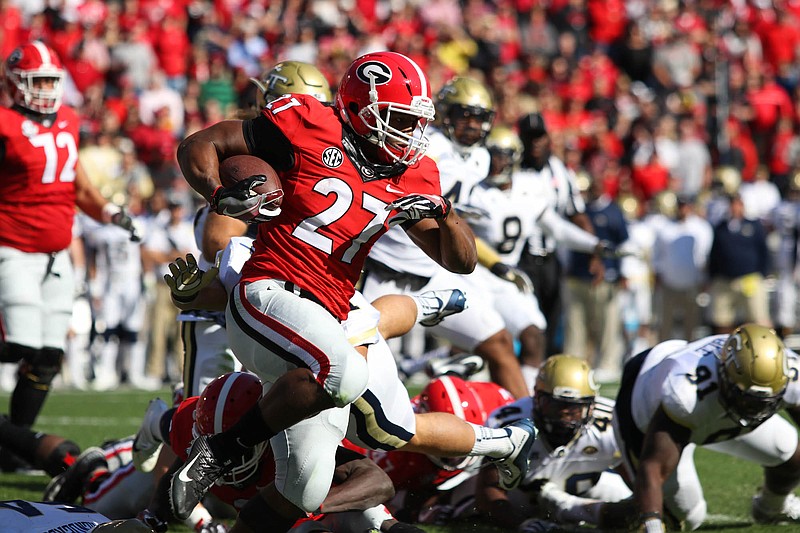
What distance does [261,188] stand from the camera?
351 cm

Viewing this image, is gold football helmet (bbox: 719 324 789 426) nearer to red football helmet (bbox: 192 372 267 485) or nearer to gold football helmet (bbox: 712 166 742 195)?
red football helmet (bbox: 192 372 267 485)

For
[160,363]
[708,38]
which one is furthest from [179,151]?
A: [708,38]

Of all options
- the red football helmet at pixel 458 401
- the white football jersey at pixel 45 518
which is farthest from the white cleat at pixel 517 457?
the white football jersey at pixel 45 518

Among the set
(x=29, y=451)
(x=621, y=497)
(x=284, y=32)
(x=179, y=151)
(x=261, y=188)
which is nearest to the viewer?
(x=261, y=188)

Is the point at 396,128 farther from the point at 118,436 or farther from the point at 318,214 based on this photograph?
the point at 118,436

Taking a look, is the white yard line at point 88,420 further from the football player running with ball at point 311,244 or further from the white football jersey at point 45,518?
the football player running with ball at point 311,244

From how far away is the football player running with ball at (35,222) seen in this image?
6.04 metres

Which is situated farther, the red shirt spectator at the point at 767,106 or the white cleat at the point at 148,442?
the red shirt spectator at the point at 767,106

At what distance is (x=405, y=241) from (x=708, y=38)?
11940 millimetres

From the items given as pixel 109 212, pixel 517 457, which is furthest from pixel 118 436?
pixel 517 457

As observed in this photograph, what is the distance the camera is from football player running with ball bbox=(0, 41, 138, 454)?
19.8ft

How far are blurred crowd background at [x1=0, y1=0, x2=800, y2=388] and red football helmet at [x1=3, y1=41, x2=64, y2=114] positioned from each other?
16.4 feet

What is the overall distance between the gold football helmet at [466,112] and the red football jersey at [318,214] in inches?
116

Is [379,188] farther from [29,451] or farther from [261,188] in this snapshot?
[29,451]
